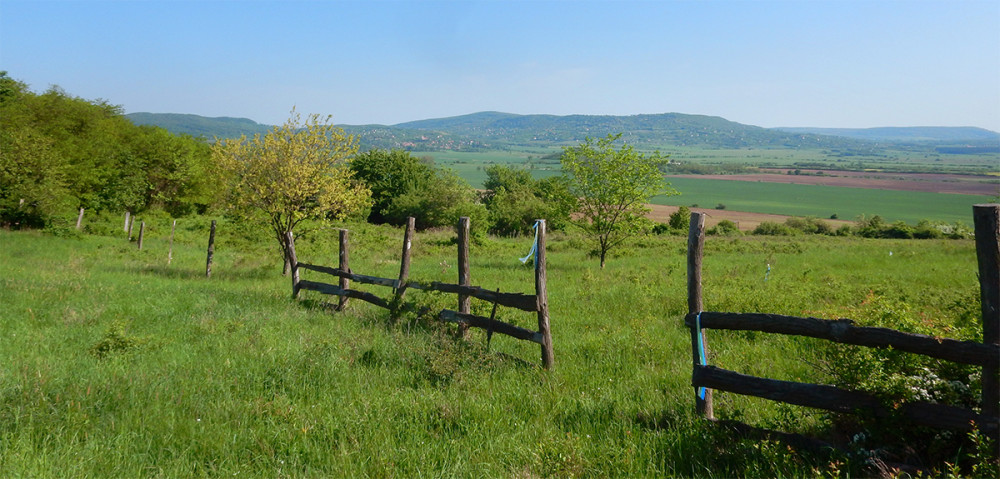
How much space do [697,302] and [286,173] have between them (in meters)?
14.8

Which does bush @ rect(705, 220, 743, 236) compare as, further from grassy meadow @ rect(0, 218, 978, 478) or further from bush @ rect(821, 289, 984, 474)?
bush @ rect(821, 289, 984, 474)

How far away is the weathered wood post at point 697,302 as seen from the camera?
5.58m

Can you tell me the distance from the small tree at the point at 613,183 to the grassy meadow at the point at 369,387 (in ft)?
28.2

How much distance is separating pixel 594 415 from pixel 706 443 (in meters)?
1.21

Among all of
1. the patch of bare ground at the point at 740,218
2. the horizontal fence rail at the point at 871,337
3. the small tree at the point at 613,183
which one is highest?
the small tree at the point at 613,183

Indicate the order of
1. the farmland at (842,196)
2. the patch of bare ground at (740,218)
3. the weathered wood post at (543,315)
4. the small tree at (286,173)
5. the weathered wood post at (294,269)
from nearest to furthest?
the weathered wood post at (543,315)
the weathered wood post at (294,269)
the small tree at (286,173)
the patch of bare ground at (740,218)
the farmland at (842,196)

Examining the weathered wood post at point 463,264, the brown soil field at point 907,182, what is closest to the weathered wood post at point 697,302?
the weathered wood post at point 463,264

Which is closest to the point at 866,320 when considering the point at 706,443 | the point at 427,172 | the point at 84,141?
the point at 706,443

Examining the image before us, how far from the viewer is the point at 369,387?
6.71 m

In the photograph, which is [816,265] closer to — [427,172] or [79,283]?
[79,283]

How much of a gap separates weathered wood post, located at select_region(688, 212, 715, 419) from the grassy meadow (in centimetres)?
18

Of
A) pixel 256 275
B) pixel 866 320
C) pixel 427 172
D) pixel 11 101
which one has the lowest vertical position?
pixel 256 275

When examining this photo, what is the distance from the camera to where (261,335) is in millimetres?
9078

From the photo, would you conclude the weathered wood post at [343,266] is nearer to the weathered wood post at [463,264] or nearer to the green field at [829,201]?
the weathered wood post at [463,264]
